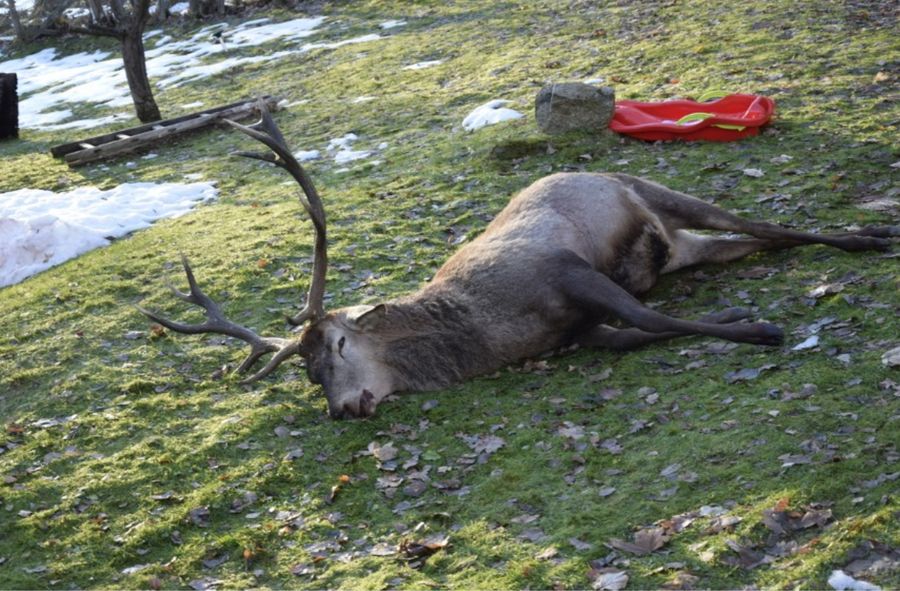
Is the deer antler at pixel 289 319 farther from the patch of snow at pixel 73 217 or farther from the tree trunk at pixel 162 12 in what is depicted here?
the tree trunk at pixel 162 12

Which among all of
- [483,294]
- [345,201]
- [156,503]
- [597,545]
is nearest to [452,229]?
[345,201]

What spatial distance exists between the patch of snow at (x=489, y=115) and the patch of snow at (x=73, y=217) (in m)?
3.67

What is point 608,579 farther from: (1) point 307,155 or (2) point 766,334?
(1) point 307,155

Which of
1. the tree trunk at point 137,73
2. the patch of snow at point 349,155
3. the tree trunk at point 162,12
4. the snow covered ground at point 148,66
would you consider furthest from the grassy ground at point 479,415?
the tree trunk at point 162,12

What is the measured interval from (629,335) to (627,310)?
1.05 feet

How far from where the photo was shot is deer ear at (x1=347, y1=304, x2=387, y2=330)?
755cm

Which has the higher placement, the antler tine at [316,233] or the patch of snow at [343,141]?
the antler tine at [316,233]

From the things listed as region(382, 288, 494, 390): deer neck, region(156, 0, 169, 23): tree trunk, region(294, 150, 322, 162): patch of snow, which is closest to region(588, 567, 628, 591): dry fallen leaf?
region(382, 288, 494, 390): deer neck

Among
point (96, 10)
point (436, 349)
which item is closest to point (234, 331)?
point (436, 349)

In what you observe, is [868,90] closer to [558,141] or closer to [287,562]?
[558,141]

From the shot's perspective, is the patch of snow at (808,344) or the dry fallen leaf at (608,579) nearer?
the dry fallen leaf at (608,579)

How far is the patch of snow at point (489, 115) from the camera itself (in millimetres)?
13656

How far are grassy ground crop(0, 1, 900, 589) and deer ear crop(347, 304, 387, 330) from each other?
68 centimetres

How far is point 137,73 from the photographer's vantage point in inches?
728
